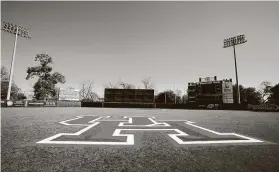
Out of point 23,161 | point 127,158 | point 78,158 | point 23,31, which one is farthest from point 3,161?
point 23,31

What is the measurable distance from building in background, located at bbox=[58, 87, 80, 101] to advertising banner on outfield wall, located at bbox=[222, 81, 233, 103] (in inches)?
2820

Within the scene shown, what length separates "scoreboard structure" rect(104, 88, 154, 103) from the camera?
47250mm

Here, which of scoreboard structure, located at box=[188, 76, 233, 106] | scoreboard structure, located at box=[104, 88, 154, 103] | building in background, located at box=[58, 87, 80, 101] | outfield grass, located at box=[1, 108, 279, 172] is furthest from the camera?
building in background, located at box=[58, 87, 80, 101]

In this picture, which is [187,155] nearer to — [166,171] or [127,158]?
[166,171]

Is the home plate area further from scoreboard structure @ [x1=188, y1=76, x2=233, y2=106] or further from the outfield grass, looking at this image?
scoreboard structure @ [x1=188, y1=76, x2=233, y2=106]

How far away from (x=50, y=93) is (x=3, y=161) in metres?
56.2

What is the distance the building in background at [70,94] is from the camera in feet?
283

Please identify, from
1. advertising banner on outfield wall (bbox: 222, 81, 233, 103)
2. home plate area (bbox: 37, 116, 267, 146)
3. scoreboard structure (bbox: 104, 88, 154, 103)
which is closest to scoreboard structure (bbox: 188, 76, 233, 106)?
advertising banner on outfield wall (bbox: 222, 81, 233, 103)

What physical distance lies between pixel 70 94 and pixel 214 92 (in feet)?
231

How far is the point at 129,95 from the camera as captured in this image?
48.1 metres

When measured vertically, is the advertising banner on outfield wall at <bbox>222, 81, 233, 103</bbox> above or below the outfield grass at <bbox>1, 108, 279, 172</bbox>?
above

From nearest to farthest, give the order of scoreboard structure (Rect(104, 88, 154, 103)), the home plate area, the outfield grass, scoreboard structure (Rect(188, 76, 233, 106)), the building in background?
the outfield grass, the home plate area, scoreboard structure (Rect(104, 88, 154, 103)), scoreboard structure (Rect(188, 76, 233, 106)), the building in background

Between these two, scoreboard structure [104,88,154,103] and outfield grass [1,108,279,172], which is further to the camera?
scoreboard structure [104,88,154,103]

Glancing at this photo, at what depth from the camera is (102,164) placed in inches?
96.6
